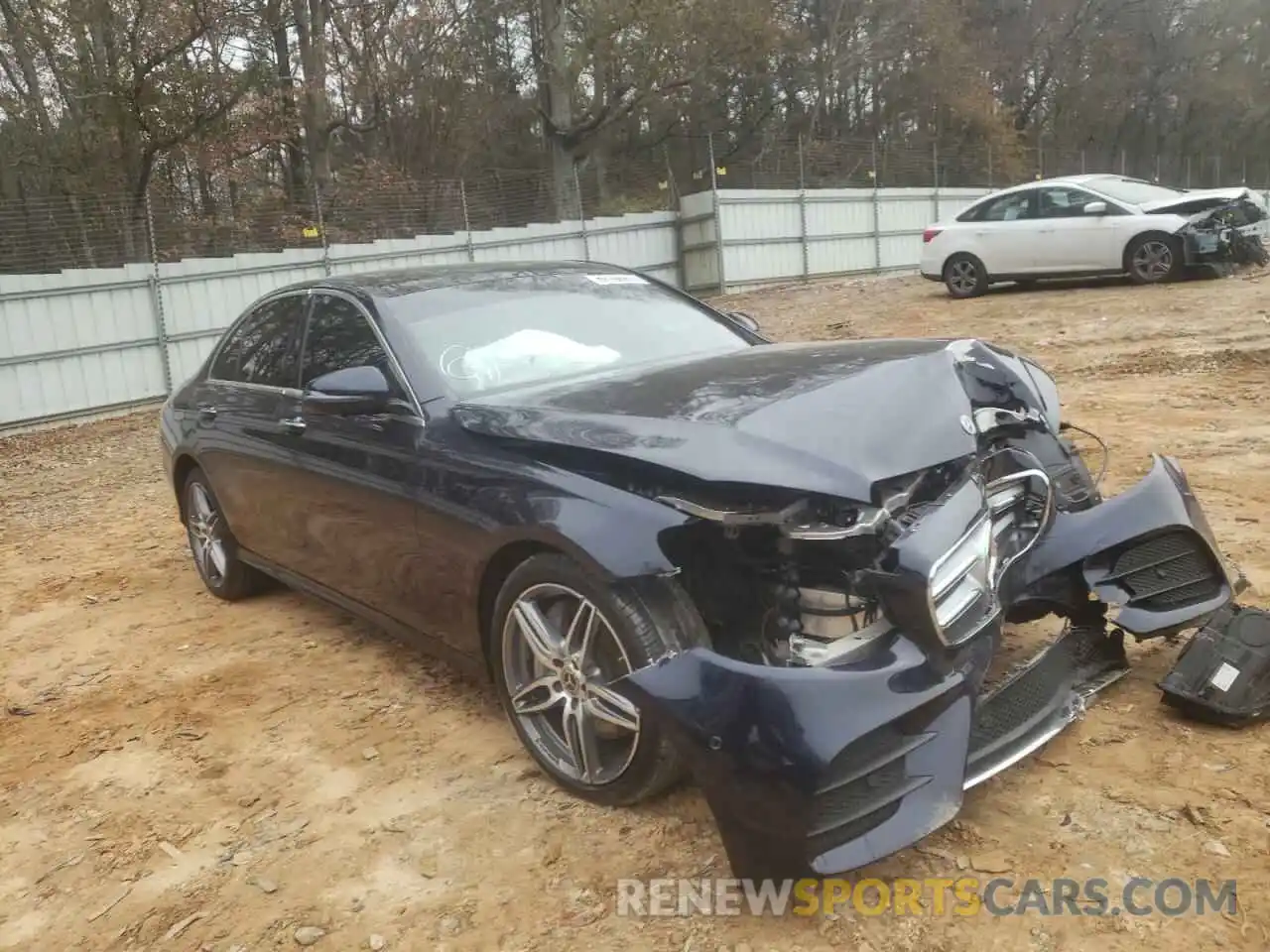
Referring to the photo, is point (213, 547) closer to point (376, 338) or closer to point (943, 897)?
point (376, 338)

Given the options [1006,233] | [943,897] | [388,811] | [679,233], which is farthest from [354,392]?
[679,233]

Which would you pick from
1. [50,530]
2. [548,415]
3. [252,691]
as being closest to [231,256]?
[50,530]

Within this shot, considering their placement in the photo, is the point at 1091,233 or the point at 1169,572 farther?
the point at 1091,233

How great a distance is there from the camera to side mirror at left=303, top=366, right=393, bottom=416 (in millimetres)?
3447

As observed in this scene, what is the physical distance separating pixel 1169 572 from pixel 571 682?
6.00 ft

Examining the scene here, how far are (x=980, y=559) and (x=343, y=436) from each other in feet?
7.47

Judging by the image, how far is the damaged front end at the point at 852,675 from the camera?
2.21 meters

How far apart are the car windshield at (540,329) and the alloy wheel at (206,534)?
192 cm

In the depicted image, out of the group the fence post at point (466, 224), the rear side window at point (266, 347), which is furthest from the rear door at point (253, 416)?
the fence post at point (466, 224)

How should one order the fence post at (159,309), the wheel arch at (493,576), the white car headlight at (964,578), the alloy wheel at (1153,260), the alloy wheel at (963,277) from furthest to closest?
the alloy wheel at (963,277) < the fence post at (159,309) < the alloy wheel at (1153,260) < the wheel arch at (493,576) < the white car headlight at (964,578)

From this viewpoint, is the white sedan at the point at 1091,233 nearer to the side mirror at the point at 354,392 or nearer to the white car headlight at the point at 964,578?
the white car headlight at the point at 964,578

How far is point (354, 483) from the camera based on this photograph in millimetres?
3670

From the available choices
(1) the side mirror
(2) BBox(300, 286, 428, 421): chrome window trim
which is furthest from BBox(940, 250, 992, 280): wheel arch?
(1) the side mirror

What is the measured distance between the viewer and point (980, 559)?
257 cm
